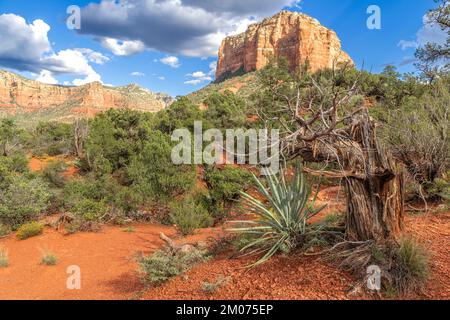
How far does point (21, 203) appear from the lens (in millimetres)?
10789

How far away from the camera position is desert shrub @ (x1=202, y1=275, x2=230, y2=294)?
12.6 ft

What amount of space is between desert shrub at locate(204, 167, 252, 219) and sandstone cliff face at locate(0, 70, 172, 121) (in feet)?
229

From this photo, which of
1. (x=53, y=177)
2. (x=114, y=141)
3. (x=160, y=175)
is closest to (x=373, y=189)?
(x=160, y=175)

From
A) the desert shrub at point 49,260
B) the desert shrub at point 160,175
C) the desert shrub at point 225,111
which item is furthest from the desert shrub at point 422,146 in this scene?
the desert shrub at point 225,111

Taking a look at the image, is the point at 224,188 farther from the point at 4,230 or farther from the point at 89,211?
the point at 4,230

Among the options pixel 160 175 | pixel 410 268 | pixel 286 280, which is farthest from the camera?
pixel 160 175

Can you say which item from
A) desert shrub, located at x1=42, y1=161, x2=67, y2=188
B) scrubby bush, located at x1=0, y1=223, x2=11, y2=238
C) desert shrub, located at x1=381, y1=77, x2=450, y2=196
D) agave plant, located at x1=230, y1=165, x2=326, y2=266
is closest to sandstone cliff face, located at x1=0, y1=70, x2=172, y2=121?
desert shrub, located at x1=42, y1=161, x2=67, y2=188

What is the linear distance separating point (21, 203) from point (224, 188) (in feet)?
23.2

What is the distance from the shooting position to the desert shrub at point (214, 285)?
12.6 feet

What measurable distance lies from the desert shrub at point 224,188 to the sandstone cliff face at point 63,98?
229 feet

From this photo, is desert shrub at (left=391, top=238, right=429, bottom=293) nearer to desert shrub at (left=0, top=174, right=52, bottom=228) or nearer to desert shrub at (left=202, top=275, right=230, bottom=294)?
desert shrub at (left=202, top=275, right=230, bottom=294)
